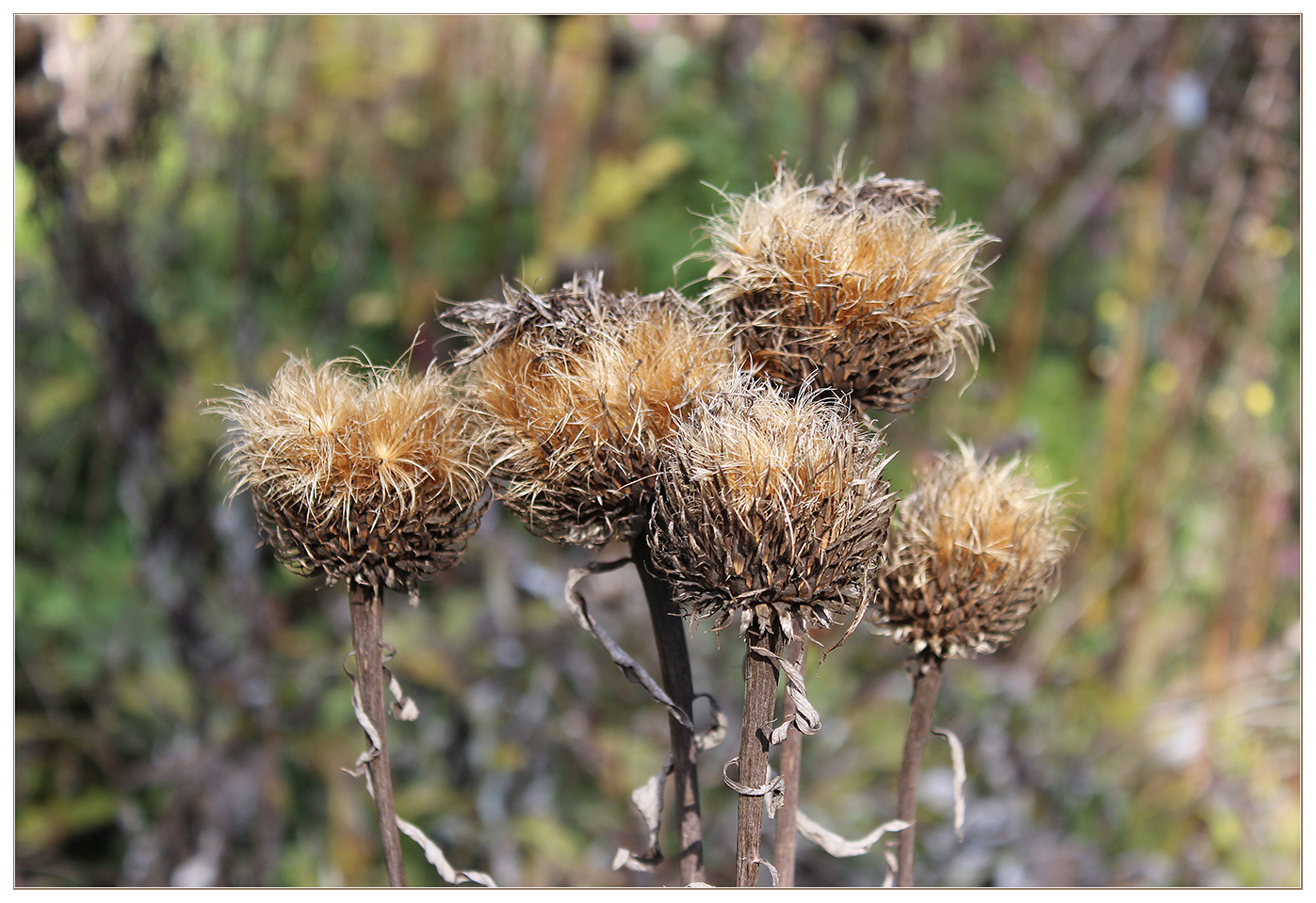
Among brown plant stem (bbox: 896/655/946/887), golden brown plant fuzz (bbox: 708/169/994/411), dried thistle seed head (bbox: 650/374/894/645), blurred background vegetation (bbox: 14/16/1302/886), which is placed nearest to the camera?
dried thistle seed head (bbox: 650/374/894/645)

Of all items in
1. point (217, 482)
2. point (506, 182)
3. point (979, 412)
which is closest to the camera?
point (217, 482)

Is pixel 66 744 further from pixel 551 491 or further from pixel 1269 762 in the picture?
pixel 1269 762

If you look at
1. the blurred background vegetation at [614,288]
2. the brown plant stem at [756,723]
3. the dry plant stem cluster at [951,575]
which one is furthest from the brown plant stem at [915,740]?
the blurred background vegetation at [614,288]

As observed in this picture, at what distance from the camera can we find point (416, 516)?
2.24 ft

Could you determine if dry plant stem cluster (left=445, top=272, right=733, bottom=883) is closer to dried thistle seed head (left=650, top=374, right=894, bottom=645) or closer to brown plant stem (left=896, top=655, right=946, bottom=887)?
dried thistle seed head (left=650, top=374, right=894, bottom=645)

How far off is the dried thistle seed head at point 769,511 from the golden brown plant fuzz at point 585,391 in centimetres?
5

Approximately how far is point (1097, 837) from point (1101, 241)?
174cm

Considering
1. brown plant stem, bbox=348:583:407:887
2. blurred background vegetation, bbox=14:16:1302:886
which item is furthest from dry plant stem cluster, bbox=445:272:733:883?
blurred background vegetation, bbox=14:16:1302:886

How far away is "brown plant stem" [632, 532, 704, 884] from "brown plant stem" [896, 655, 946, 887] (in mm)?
206

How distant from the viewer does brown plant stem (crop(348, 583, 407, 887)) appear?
0.70 meters

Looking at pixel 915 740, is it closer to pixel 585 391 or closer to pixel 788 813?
pixel 788 813

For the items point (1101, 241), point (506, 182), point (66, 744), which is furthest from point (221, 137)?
point (1101, 241)

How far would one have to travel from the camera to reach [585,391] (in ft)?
2.10

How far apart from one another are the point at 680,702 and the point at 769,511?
232 millimetres
